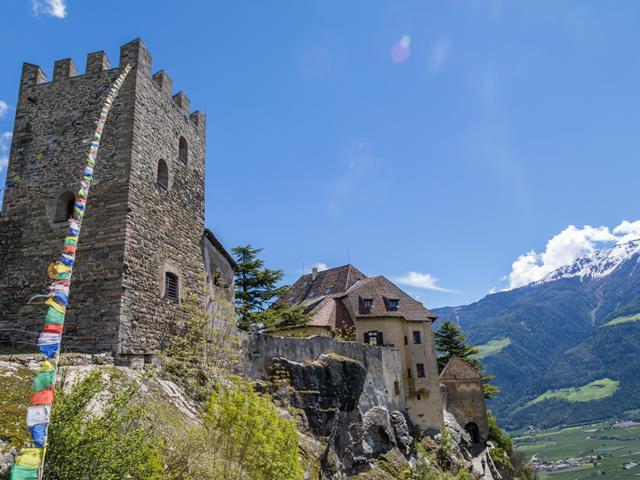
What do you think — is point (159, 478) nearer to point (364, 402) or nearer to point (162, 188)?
point (162, 188)

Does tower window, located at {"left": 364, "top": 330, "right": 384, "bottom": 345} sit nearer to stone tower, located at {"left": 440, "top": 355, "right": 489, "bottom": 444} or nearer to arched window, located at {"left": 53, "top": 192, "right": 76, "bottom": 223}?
stone tower, located at {"left": 440, "top": 355, "right": 489, "bottom": 444}

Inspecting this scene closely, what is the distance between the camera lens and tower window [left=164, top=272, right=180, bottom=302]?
17203 millimetres

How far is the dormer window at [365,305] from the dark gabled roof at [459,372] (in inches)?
441

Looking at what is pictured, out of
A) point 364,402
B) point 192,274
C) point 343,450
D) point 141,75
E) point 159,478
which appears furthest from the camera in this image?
point 364,402

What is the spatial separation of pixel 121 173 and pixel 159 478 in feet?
34.0

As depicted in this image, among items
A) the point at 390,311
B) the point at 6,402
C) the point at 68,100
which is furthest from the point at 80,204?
the point at 390,311

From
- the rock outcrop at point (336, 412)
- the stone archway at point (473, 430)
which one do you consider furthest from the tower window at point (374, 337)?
the stone archway at point (473, 430)

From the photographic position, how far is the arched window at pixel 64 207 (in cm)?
1647

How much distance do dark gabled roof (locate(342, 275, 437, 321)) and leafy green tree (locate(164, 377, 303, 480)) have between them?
77.6 ft

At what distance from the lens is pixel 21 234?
1666cm

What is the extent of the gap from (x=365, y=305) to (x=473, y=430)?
15225mm

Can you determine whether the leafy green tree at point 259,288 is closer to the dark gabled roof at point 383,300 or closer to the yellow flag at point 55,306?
the dark gabled roof at point 383,300

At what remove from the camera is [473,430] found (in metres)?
41.4

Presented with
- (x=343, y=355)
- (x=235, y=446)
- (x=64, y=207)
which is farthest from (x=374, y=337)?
(x=235, y=446)
